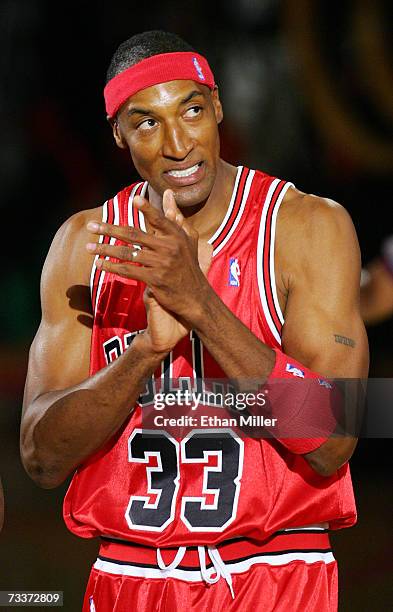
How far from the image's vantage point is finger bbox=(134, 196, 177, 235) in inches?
78.4

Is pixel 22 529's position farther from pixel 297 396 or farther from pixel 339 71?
pixel 297 396

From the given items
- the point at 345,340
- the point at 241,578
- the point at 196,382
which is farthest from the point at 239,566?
the point at 345,340

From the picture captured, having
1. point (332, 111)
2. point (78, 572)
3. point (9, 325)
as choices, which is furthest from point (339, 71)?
point (78, 572)

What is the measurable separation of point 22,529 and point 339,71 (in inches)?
100

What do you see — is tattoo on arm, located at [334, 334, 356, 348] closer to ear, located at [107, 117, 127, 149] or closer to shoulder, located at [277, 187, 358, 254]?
shoulder, located at [277, 187, 358, 254]

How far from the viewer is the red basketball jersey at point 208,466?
2.29m

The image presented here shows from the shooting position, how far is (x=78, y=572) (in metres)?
4.50

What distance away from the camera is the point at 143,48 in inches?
98.6

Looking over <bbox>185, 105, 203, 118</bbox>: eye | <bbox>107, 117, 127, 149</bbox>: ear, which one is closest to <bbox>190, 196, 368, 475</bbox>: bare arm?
<bbox>185, 105, 203, 118</bbox>: eye

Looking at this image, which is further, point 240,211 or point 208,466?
point 240,211

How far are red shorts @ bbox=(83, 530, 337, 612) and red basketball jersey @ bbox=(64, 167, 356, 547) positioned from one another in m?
0.05

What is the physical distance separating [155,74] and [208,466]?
33.7 inches

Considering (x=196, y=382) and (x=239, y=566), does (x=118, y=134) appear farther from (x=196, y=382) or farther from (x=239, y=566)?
(x=239, y=566)

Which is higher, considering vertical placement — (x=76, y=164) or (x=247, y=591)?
(x=76, y=164)
